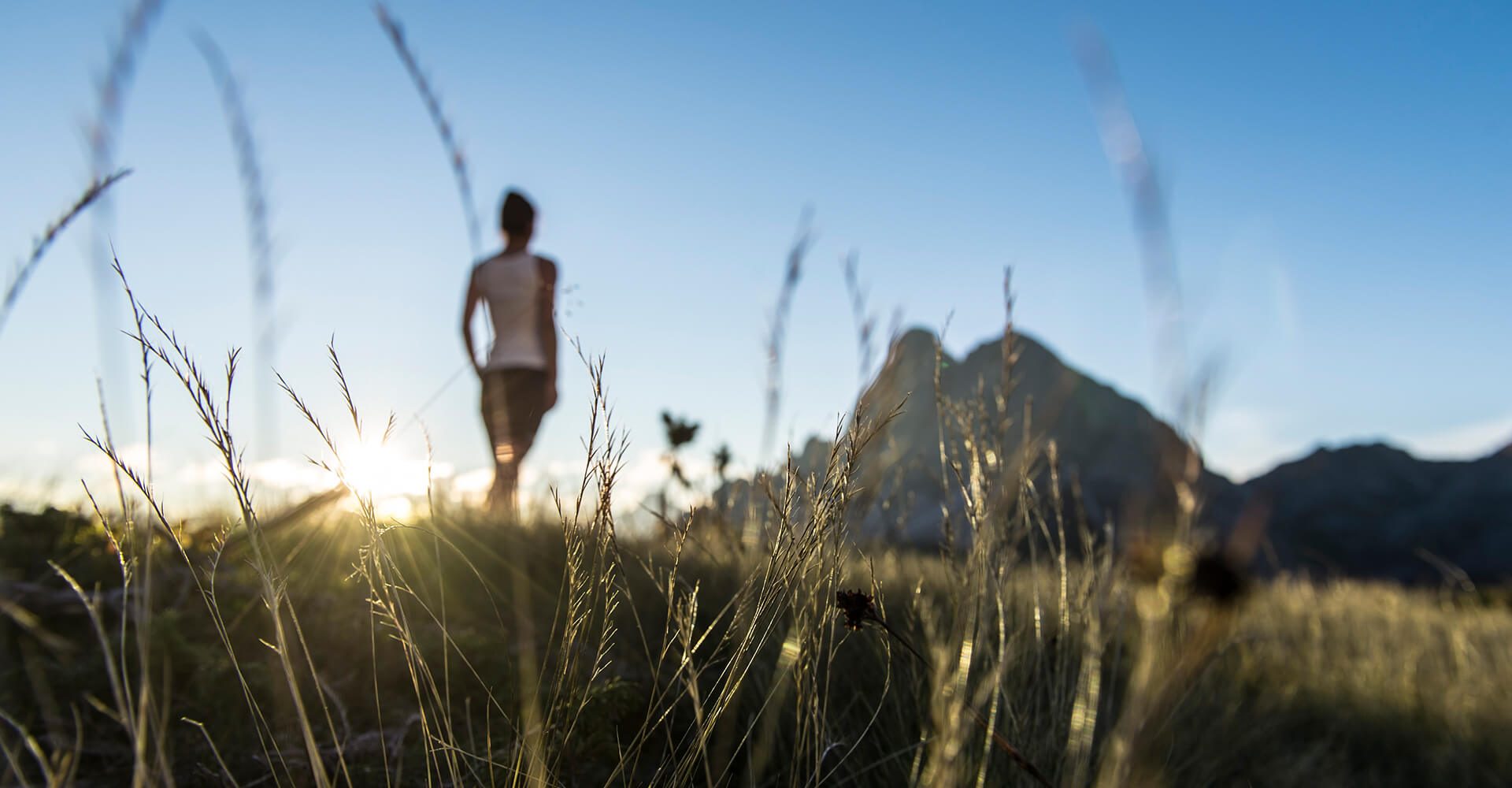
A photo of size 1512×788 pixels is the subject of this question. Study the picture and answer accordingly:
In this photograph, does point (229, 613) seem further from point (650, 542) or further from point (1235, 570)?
point (1235, 570)

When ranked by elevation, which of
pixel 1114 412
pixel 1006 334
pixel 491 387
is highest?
pixel 1114 412

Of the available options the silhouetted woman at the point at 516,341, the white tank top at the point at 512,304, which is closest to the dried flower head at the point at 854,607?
the silhouetted woman at the point at 516,341

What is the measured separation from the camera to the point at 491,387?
17.7ft

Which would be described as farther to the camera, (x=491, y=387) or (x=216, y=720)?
(x=491, y=387)

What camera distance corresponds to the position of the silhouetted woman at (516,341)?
5.20m

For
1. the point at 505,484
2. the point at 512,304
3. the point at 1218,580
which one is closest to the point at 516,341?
the point at 512,304

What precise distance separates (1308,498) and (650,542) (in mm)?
27821

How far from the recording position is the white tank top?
5.18m

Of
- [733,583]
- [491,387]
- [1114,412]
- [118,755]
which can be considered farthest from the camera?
[1114,412]

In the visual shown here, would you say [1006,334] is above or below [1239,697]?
above

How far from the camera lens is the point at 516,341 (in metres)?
5.34

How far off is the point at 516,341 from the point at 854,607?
450cm

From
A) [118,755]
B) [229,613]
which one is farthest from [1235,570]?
[229,613]

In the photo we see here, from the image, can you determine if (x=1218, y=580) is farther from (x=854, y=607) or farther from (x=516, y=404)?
(x=516, y=404)
